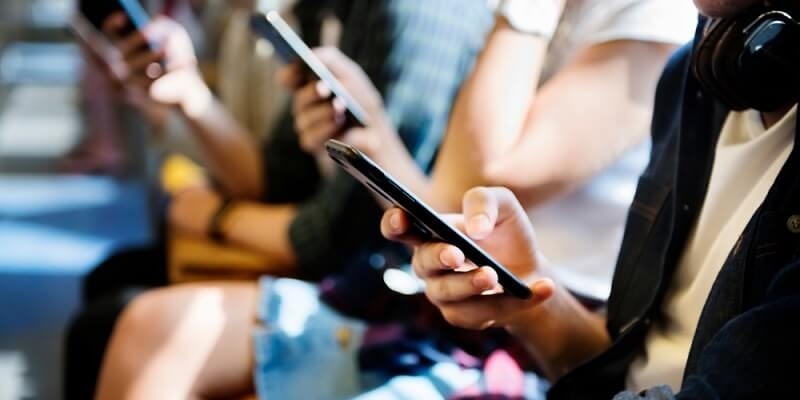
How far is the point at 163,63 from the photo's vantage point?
52.1 inches

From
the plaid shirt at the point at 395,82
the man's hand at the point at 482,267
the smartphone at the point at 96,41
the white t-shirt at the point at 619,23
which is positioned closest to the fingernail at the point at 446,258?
the man's hand at the point at 482,267

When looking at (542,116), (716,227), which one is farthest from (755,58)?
(542,116)

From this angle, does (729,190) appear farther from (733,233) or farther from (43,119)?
(43,119)

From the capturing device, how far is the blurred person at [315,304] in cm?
82

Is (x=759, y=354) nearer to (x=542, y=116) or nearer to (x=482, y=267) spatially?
(x=482, y=267)

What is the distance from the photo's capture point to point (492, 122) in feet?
Answer: 2.82

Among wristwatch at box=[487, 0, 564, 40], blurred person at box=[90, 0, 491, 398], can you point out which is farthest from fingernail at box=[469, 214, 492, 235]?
blurred person at box=[90, 0, 491, 398]

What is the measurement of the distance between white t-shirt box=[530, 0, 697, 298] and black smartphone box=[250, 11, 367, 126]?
0.67 feet

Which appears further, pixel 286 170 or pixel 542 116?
pixel 286 170

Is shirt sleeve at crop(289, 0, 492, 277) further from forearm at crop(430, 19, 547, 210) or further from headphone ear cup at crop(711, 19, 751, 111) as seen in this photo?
headphone ear cup at crop(711, 19, 751, 111)

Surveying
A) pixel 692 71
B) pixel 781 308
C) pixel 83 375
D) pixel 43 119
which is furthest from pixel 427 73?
pixel 43 119

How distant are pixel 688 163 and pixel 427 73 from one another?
1.30ft

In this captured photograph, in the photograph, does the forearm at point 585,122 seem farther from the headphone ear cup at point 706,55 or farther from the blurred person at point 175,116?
the blurred person at point 175,116

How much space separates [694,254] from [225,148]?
2.71 feet
